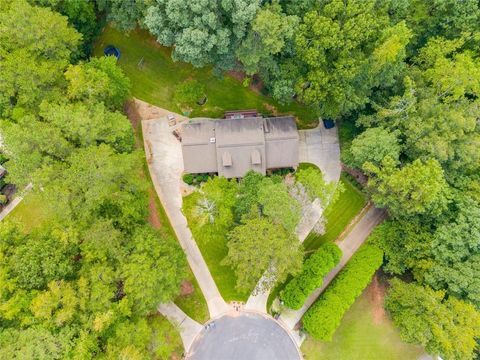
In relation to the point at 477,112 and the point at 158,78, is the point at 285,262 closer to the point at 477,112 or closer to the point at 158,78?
the point at 477,112

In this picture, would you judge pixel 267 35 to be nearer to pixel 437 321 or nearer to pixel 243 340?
pixel 437 321

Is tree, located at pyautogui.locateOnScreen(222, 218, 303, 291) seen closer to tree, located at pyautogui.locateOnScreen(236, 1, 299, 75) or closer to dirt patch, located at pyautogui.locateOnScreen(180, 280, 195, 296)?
dirt patch, located at pyautogui.locateOnScreen(180, 280, 195, 296)

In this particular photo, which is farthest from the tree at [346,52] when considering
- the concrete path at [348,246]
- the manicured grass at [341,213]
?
the concrete path at [348,246]

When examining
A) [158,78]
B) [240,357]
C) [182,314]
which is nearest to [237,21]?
[158,78]

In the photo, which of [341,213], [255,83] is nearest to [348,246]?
[341,213]

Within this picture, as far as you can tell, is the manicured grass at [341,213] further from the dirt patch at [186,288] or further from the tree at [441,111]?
the dirt patch at [186,288]
